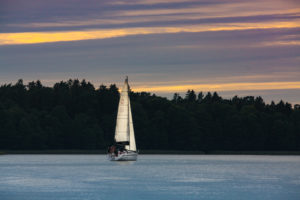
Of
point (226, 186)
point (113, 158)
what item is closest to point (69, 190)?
point (226, 186)

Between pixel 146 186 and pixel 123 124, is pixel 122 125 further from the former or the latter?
pixel 146 186

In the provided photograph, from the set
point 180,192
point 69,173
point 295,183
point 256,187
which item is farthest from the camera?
point 69,173

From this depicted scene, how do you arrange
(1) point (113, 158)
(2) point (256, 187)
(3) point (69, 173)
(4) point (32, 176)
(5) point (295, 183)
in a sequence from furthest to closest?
(1) point (113, 158) → (3) point (69, 173) → (4) point (32, 176) → (5) point (295, 183) → (2) point (256, 187)

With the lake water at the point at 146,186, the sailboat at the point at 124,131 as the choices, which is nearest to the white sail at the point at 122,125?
the sailboat at the point at 124,131

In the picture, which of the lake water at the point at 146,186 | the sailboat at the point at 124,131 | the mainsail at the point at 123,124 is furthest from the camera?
the mainsail at the point at 123,124

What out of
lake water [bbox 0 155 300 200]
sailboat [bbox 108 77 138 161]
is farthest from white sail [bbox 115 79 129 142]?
lake water [bbox 0 155 300 200]

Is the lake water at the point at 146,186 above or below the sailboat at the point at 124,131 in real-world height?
below

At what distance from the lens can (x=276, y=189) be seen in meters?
85.6

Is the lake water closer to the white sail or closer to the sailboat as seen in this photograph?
the white sail

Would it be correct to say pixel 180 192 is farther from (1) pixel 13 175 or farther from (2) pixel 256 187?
(1) pixel 13 175

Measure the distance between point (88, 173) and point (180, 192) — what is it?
3700cm

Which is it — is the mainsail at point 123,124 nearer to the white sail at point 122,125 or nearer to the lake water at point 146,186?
the white sail at point 122,125

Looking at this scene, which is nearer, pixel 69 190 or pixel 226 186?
pixel 69 190

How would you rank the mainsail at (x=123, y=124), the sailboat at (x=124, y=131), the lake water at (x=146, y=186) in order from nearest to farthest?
1. the lake water at (x=146, y=186)
2. the sailboat at (x=124, y=131)
3. the mainsail at (x=123, y=124)
